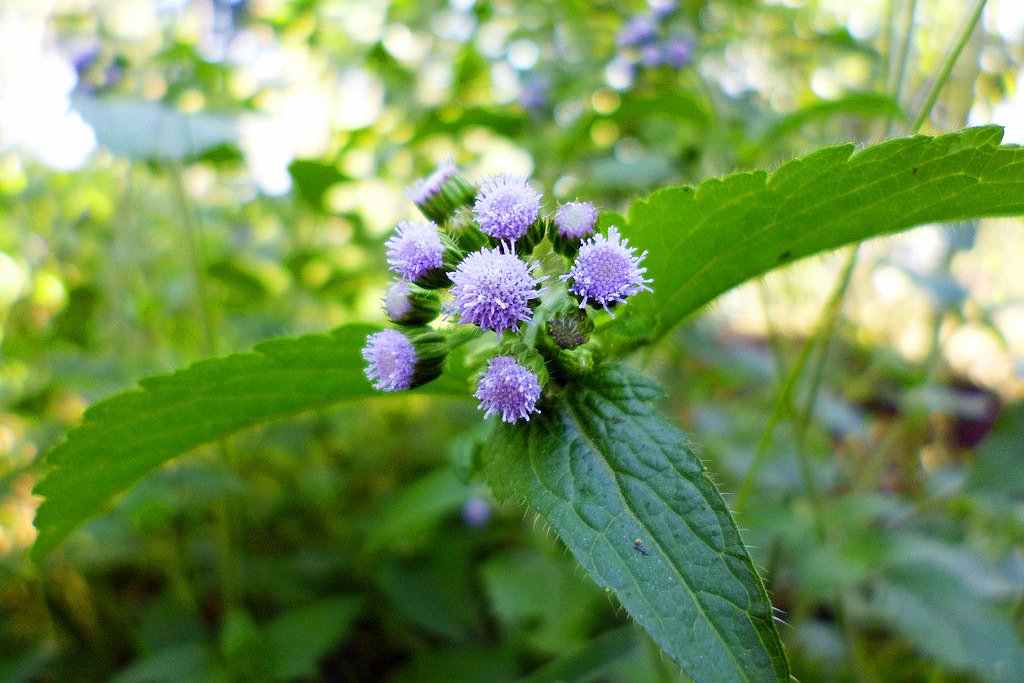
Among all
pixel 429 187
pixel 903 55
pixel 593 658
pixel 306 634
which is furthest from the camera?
pixel 306 634

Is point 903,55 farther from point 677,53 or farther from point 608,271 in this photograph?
point 608,271

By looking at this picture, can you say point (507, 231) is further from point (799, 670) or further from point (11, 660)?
point (11, 660)

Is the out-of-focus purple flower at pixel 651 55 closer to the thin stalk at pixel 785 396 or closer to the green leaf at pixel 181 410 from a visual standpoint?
the thin stalk at pixel 785 396

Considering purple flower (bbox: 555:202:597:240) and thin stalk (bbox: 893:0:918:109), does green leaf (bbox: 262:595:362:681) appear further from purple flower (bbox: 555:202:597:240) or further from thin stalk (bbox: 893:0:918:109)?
thin stalk (bbox: 893:0:918:109)

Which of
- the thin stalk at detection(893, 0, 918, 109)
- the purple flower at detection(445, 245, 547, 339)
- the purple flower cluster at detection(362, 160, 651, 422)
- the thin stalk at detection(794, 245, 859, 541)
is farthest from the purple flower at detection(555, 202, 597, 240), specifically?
the thin stalk at detection(893, 0, 918, 109)

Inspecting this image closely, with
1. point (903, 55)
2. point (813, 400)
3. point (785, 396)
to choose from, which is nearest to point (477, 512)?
point (813, 400)

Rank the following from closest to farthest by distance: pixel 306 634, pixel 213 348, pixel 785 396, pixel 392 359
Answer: pixel 392 359
pixel 785 396
pixel 306 634
pixel 213 348

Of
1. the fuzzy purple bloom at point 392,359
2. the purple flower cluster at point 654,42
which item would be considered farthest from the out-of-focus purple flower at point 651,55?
the fuzzy purple bloom at point 392,359
